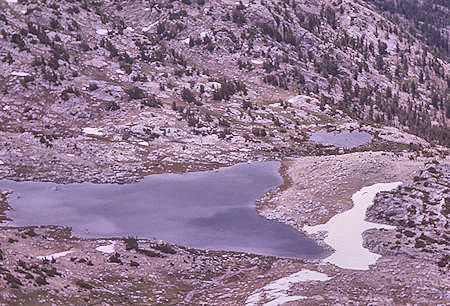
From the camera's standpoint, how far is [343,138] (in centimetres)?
6338

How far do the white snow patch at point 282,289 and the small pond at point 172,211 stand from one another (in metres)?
4.09

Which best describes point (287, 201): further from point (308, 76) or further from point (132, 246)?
point (308, 76)

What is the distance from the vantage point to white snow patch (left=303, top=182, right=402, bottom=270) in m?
30.2

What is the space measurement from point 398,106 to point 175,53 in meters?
44.8

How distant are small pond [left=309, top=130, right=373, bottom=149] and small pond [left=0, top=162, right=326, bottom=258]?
55.1ft

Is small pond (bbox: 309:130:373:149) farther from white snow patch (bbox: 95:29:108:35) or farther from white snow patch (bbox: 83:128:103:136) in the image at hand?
white snow patch (bbox: 95:29:108:35)

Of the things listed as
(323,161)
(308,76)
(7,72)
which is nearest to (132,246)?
(323,161)

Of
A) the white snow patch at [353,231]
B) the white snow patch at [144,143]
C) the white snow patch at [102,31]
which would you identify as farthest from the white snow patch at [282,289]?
the white snow patch at [102,31]

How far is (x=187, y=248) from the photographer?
110 feet

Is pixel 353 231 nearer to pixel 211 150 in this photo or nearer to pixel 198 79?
pixel 211 150

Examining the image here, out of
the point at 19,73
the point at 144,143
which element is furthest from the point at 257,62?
the point at 19,73

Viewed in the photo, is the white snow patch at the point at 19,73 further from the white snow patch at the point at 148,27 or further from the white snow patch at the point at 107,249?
the white snow patch at the point at 107,249

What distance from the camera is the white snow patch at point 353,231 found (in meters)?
30.2

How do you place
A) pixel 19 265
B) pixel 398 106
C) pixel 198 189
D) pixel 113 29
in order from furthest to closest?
pixel 398 106, pixel 113 29, pixel 198 189, pixel 19 265
